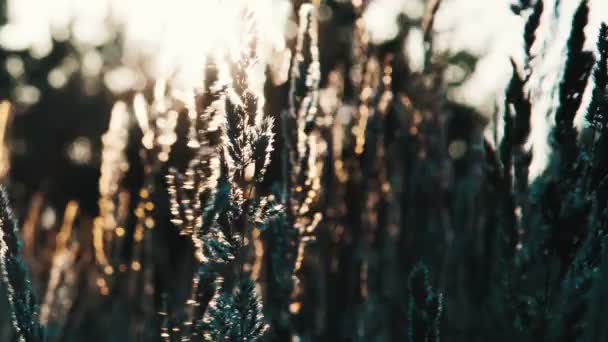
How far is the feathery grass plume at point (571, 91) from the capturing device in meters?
1.44

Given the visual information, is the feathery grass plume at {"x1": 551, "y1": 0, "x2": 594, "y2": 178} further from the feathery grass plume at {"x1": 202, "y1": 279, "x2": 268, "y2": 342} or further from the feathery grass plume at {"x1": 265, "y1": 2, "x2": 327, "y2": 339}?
the feathery grass plume at {"x1": 202, "y1": 279, "x2": 268, "y2": 342}

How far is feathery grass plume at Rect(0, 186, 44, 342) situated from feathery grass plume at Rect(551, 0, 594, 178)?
1.11m

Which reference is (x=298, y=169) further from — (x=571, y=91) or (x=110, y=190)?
(x=110, y=190)

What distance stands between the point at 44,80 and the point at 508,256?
21.7m

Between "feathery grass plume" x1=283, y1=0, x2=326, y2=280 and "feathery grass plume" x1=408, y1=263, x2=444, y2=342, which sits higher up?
"feathery grass plume" x1=283, y1=0, x2=326, y2=280

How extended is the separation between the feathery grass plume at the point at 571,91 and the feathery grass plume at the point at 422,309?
40 centimetres

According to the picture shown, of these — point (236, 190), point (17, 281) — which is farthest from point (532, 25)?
point (17, 281)

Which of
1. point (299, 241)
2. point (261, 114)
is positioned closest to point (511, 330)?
point (299, 241)

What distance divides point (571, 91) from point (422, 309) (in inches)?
22.6

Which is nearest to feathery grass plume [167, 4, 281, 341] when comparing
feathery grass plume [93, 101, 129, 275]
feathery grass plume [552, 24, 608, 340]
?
feathery grass plume [552, 24, 608, 340]

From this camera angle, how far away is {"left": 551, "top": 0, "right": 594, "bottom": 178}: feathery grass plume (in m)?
1.44

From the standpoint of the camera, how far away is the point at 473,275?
298 cm

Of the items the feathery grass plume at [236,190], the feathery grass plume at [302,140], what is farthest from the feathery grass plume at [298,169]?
the feathery grass plume at [236,190]

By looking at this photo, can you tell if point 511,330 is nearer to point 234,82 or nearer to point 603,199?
point 603,199
